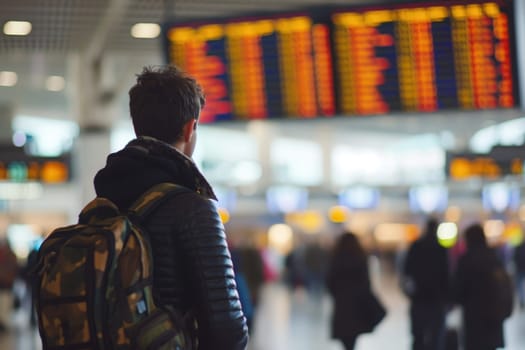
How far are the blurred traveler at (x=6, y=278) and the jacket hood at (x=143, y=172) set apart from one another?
14508 mm

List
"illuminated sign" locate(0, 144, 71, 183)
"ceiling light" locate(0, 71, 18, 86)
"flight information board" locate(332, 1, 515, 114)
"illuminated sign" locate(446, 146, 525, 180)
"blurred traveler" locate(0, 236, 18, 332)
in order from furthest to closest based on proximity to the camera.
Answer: "illuminated sign" locate(446, 146, 525, 180) < "ceiling light" locate(0, 71, 18, 86) < "blurred traveler" locate(0, 236, 18, 332) < "illuminated sign" locate(0, 144, 71, 183) < "flight information board" locate(332, 1, 515, 114)

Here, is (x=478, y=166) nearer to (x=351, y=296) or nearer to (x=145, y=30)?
(x=145, y=30)

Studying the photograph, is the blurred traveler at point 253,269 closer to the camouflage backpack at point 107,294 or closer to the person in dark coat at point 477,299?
the person in dark coat at point 477,299

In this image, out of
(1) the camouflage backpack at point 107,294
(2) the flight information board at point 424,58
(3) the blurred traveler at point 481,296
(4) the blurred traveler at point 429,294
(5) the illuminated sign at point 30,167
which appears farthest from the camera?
(5) the illuminated sign at point 30,167

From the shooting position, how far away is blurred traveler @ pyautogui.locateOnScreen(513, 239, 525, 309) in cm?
1955

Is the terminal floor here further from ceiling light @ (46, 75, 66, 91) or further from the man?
→ the man

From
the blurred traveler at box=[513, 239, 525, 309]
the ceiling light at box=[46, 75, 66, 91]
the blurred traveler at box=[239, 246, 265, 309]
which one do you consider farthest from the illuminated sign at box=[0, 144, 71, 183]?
the blurred traveler at box=[513, 239, 525, 309]

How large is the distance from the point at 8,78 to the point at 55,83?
3.35ft

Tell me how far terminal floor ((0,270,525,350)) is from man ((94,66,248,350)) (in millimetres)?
9790

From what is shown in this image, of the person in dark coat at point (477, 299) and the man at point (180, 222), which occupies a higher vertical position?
the man at point (180, 222)

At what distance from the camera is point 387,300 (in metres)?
22.2

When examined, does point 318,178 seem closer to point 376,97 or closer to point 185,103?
point 376,97

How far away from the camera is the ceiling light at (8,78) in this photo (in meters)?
16.5

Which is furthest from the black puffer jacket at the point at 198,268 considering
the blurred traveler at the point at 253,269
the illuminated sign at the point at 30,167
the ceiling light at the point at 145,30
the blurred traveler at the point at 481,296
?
→ the blurred traveler at the point at 253,269
